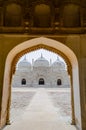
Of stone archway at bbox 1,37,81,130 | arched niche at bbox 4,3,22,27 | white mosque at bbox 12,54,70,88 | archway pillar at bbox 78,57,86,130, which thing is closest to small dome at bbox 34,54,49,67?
white mosque at bbox 12,54,70,88

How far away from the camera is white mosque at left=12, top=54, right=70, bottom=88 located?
37.0m

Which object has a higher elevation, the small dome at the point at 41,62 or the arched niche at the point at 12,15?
the small dome at the point at 41,62

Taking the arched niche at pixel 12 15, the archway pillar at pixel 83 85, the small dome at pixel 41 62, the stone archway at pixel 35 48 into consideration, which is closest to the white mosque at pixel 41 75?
the small dome at pixel 41 62

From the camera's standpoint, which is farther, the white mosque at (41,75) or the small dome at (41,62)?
the white mosque at (41,75)

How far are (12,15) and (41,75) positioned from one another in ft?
103

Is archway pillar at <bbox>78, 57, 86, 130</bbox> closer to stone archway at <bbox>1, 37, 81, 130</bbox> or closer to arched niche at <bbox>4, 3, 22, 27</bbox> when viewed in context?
stone archway at <bbox>1, 37, 81, 130</bbox>

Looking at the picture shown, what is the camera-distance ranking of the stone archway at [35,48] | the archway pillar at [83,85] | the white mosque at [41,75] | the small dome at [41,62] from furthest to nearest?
the white mosque at [41,75], the small dome at [41,62], the stone archway at [35,48], the archway pillar at [83,85]

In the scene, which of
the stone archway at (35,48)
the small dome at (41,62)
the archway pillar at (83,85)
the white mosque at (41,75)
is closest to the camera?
the archway pillar at (83,85)

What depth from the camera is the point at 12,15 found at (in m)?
5.65

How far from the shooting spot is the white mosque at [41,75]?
3700 centimetres

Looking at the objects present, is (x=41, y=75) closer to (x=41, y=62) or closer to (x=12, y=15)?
(x=41, y=62)

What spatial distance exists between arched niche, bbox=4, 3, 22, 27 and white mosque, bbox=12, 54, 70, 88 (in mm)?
31105

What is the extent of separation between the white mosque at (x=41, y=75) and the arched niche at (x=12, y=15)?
102ft

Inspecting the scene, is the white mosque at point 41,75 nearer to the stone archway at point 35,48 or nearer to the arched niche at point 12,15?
the stone archway at point 35,48
